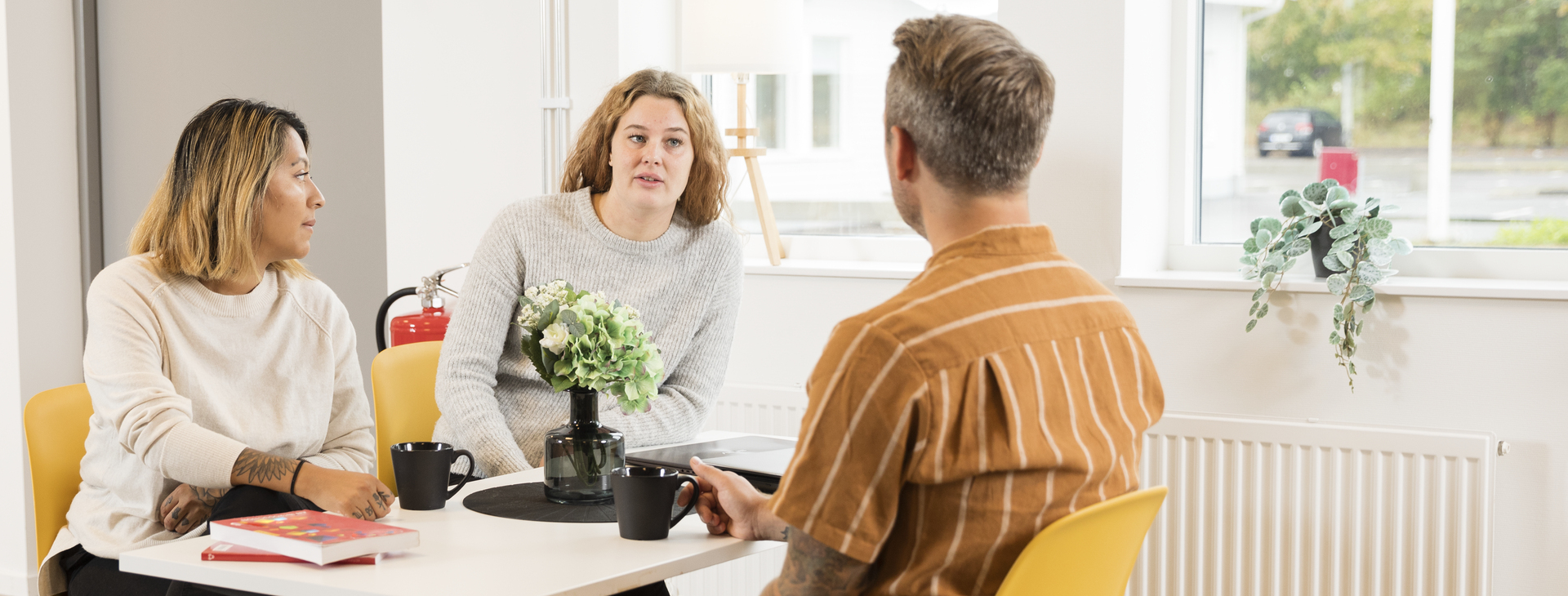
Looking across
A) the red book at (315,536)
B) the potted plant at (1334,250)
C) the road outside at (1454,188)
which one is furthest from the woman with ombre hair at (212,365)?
the road outside at (1454,188)

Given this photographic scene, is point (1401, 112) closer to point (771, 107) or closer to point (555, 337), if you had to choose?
point (771, 107)

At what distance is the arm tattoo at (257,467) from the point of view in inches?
64.3

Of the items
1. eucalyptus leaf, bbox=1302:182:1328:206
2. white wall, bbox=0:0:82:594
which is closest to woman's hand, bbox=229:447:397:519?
eucalyptus leaf, bbox=1302:182:1328:206

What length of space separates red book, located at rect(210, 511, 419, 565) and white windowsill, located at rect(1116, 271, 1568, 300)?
1.66 metres

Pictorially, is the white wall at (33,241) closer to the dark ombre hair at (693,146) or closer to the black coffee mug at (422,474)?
the dark ombre hair at (693,146)

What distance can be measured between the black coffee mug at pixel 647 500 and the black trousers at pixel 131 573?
56 centimetres

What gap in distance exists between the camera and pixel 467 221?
11.1 feet

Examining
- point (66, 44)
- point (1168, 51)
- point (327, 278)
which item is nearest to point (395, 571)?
point (1168, 51)

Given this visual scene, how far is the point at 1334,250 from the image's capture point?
2.27m

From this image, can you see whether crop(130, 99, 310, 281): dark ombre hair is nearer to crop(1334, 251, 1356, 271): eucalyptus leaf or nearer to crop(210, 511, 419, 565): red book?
crop(210, 511, 419, 565): red book

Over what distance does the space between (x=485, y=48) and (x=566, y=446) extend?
206 cm

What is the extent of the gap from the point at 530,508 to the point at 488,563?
0.26 m

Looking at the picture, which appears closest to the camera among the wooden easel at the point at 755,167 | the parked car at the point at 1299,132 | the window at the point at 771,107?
the parked car at the point at 1299,132

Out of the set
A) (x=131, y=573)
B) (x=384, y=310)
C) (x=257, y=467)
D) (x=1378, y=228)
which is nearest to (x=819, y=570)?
(x=257, y=467)
